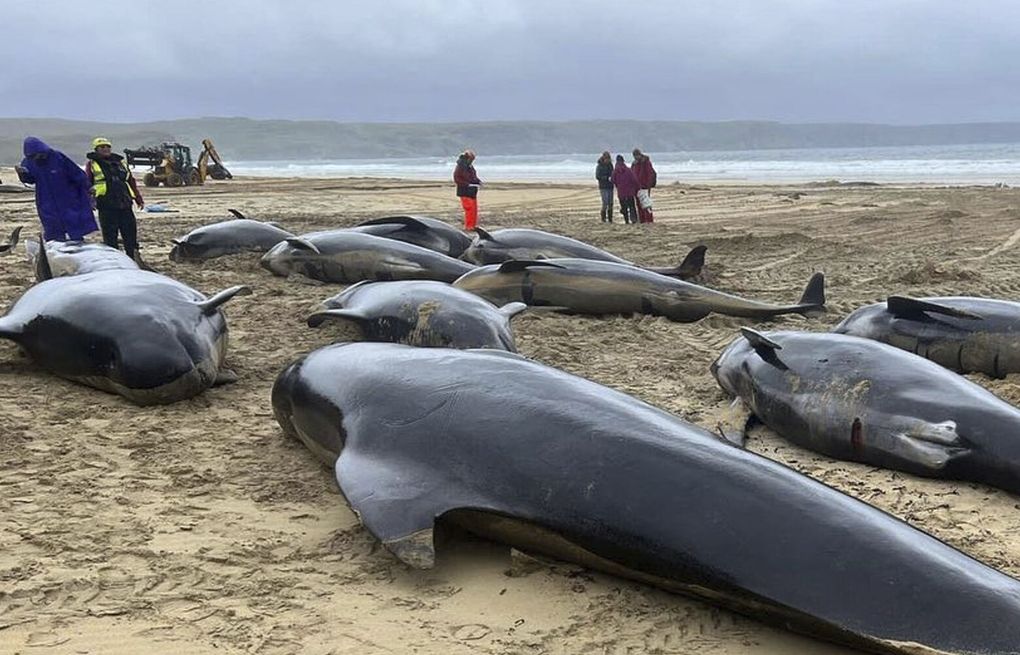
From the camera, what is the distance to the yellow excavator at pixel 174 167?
3938 centimetres

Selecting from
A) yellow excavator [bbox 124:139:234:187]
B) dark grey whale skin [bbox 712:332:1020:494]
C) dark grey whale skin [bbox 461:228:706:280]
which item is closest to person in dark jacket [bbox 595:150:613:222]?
dark grey whale skin [bbox 461:228:706:280]

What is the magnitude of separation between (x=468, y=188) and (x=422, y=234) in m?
6.73

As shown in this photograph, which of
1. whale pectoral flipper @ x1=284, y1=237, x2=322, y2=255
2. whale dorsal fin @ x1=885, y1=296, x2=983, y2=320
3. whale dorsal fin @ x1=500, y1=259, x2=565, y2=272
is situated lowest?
whale dorsal fin @ x1=885, y1=296, x2=983, y2=320

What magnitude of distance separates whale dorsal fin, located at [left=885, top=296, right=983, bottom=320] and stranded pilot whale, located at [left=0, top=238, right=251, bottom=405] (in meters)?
5.22

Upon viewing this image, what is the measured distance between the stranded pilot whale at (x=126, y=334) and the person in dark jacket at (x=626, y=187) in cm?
1572

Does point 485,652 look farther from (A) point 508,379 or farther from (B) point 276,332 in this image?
(B) point 276,332

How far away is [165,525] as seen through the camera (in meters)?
4.21

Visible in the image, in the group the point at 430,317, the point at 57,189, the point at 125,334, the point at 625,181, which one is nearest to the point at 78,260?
the point at 57,189

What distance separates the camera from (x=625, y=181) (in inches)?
858

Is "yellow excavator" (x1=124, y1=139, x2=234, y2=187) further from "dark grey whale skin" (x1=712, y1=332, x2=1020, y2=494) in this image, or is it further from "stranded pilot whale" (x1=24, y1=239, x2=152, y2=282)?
"dark grey whale skin" (x1=712, y1=332, x2=1020, y2=494)

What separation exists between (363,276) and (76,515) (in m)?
6.91

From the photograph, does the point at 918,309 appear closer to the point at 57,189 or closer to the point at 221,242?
the point at 221,242

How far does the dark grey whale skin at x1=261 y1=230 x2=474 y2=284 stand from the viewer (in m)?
10.7

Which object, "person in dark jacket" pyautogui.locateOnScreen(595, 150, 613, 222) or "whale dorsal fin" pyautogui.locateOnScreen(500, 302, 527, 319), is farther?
"person in dark jacket" pyautogui.locateOnScreen(595, 150, 613, 222)
